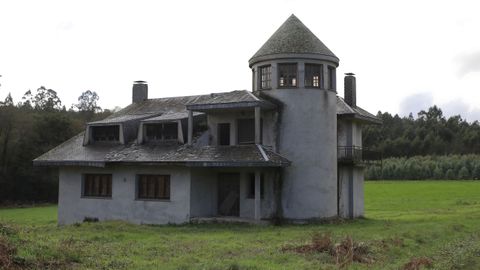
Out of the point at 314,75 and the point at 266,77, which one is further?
the point at 266,77

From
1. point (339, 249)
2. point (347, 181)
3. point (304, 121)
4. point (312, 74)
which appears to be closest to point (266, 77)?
point (312, 74)

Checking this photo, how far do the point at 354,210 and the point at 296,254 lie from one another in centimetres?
1832

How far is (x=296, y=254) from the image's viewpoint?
16938 mm

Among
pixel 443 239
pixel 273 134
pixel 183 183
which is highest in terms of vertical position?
pixel 273 134

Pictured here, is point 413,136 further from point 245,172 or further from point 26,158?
point 245,172

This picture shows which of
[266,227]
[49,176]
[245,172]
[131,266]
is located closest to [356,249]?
[131,266]

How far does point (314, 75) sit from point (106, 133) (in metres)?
13.1

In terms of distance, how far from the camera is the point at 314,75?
3125 cm

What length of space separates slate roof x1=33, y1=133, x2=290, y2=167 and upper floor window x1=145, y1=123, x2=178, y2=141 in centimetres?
73

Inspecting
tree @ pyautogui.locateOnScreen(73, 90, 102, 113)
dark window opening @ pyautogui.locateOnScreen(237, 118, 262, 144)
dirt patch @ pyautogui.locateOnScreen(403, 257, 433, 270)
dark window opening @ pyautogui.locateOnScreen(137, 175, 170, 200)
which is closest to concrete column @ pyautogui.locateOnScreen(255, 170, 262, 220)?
dark window opening @ pyautogui.locateOnScreen(237, 118, 262, 144)

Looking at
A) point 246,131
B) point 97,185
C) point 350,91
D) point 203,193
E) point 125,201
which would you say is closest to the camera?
point 203,193

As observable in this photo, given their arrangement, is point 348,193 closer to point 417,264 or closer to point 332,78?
point 332,78

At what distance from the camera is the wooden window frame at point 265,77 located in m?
31.5

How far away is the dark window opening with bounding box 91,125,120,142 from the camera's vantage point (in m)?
34.4
